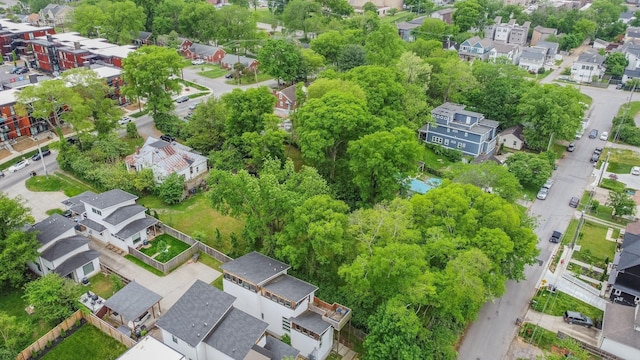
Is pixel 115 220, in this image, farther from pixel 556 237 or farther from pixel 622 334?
pixel 556 237

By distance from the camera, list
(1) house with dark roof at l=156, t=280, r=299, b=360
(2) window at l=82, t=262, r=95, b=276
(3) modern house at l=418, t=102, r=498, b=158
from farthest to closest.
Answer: (3) modern house at l=418, t=102, r=498, b=158 < (2) window at l=82, t=262, r=95, b=276 < (1) house with dark roof at l=156, t=280, r=299, b=360

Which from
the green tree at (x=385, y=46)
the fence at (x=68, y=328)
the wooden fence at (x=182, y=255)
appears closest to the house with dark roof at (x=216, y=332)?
the fence at (x=68, y=328)

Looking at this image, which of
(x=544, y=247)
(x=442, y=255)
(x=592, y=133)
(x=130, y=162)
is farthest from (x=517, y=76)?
(x=130, y=162)

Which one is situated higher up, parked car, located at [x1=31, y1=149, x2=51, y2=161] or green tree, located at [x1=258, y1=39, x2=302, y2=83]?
green tree, located at [x1=258, y1=39, x2=302, y2=83]

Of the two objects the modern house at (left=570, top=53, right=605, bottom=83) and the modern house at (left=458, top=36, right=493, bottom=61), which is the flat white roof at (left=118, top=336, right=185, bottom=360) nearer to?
the modern house at (left=458, top=36, right=493, bottom=61)

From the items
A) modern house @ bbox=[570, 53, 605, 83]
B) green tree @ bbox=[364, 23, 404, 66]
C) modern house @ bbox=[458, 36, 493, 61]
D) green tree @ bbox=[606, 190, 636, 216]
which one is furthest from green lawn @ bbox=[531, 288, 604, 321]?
modern house @ bbox=[458, 36, 493, 61]

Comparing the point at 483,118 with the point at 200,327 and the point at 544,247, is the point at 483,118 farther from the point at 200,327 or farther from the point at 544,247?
the point at 200,327

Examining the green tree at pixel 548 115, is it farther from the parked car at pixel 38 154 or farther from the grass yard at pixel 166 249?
the parked car at pixel 38 154
